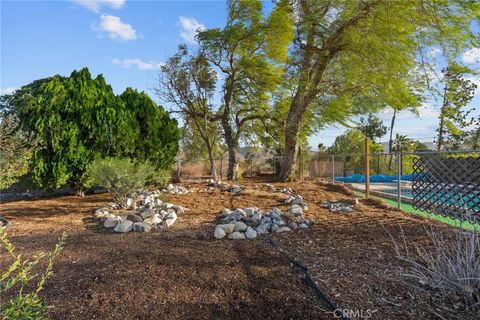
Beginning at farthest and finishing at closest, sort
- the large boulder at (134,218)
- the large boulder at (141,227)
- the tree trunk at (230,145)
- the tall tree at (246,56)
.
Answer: the tree trunk at (230,145), the tall tree at (246,56), the large boulder at (134,218), the large boulder at (141,227)

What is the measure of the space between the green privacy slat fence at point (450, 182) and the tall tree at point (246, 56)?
21.7ft

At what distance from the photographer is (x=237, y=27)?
10789 millimetres

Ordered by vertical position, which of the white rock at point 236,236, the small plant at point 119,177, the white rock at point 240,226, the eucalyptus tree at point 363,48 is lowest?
the white rock at point 236,236

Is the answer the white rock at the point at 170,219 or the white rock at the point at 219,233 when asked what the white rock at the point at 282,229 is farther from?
the white rock at the point at 170,219

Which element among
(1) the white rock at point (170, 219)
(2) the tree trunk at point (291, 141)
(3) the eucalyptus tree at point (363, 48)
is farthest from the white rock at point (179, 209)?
(2) the tree trunk at point (291, 141)

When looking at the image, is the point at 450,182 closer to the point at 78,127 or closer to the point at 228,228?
the point at 228,228

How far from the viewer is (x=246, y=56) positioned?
449 inches

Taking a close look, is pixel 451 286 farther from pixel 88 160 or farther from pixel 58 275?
pixel 88 160

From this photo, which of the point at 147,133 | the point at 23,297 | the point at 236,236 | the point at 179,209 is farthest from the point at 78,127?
the point at 23,297

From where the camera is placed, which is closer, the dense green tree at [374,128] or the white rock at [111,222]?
the white rock at [111,222]

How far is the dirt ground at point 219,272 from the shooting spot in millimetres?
2021

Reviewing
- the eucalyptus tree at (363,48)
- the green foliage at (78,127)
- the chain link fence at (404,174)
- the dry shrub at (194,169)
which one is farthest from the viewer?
the dry shrub at (194,169)

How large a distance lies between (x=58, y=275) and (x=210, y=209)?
2.99 metres

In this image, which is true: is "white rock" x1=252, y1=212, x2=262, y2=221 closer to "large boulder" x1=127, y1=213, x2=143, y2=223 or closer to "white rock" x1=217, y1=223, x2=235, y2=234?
"white rock" x1=217, y1=223, x2=235, y2=234
